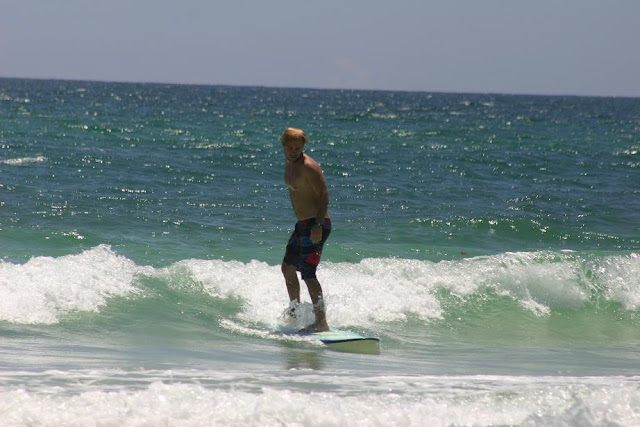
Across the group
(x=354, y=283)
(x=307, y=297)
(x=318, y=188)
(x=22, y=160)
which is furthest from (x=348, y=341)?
A: (x=22, y=160)

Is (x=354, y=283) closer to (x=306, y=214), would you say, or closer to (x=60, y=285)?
(x=306, y=214)

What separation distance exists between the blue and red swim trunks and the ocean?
0.58 m

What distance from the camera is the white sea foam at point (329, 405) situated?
4.43m

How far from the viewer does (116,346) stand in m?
6.63

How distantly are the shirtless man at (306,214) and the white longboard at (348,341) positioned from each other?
0.11 meters

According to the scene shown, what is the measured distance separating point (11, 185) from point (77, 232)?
3955 mm

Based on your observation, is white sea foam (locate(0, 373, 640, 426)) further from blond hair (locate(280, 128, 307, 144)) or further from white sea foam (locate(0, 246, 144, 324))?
white sea foam (locate(0, 246, 144, 324))

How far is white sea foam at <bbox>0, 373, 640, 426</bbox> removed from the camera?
443 cm

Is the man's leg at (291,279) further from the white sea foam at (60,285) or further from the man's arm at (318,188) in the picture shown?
the white sea foam at (60,285)

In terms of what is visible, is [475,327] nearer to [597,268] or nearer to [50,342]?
[597,268]

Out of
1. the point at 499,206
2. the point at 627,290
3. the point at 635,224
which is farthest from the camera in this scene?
the point at 499,206

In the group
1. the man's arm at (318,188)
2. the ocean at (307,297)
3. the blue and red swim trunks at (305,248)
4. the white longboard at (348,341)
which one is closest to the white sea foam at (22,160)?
the ocean at (307,297)

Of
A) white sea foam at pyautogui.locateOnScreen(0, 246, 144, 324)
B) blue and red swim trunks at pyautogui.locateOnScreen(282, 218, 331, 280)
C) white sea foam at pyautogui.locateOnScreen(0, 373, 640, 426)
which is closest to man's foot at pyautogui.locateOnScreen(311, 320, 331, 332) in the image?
blue and red swim trunks at pyautogui.locateOnScreen(282, 218, 331, 280)

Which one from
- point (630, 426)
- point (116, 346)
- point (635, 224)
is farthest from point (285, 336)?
point (635, 224)
